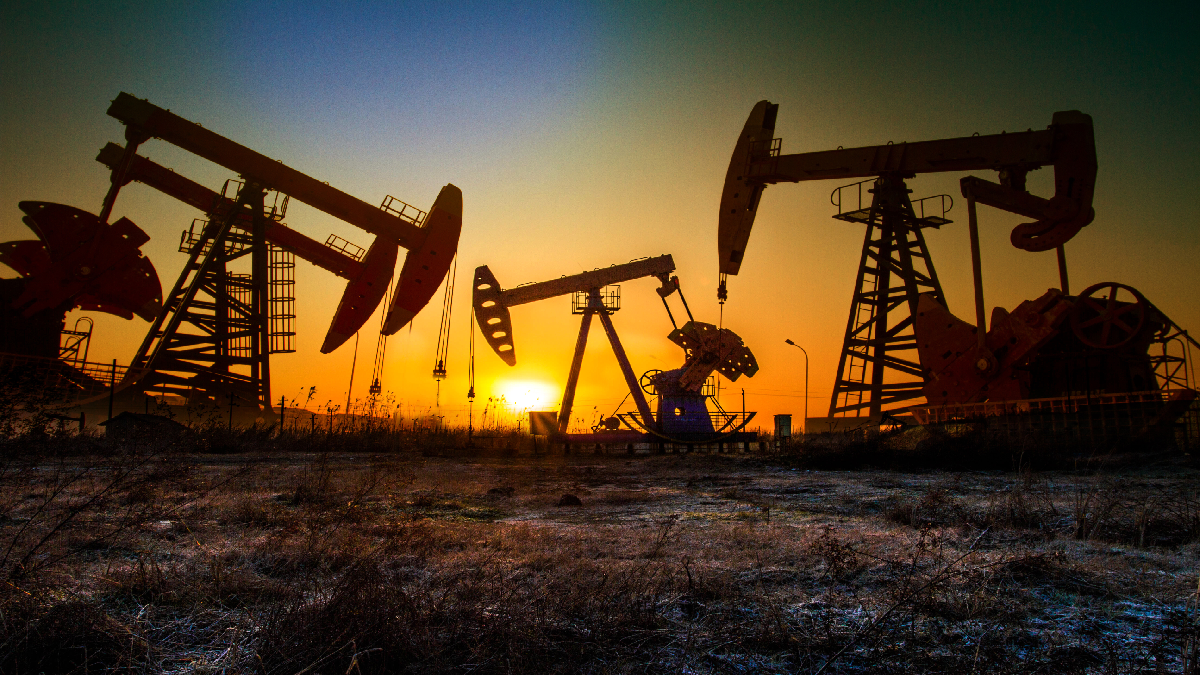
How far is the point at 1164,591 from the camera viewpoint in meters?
3.04

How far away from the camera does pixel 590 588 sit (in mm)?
3045

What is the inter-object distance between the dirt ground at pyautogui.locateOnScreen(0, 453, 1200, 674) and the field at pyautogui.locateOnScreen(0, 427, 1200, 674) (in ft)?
0.04

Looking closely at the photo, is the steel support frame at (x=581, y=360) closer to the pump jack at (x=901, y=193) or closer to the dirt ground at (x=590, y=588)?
the pump jack at (x=901, y=193)

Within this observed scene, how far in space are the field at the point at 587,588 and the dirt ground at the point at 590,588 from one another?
0.04ft

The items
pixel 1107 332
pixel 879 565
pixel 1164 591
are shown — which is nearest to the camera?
pixel 1164 591

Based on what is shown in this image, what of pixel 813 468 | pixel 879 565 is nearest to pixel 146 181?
pixel 813 468

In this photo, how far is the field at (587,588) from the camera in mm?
2256

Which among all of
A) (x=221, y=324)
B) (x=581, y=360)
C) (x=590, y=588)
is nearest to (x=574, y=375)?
(x=581, y=360)

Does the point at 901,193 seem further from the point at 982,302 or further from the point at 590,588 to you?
the point at 590,588

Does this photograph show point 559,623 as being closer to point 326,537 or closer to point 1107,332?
point 326,537

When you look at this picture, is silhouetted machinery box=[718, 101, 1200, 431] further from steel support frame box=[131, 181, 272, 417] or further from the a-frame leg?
steel support frame box=[131, 181, 272, 417]

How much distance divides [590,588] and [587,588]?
16 millimetres

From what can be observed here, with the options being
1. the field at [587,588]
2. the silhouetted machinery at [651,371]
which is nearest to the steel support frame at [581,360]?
the silhouetted machinery at [651,371]

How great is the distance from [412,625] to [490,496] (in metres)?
4.98
